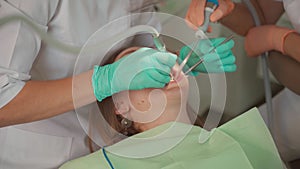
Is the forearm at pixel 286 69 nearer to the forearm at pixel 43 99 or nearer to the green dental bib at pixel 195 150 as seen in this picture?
the green dental bib at pixel 195 150

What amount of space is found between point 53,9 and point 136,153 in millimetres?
456

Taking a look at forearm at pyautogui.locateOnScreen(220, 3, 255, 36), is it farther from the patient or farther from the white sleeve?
the white sleeve

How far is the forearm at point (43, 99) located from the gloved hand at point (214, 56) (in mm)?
346

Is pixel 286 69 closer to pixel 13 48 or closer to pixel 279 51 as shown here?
pixel 279 51

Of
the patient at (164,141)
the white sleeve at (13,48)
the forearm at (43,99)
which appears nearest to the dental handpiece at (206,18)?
the patient at (164,141)

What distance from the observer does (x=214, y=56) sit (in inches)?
50.0

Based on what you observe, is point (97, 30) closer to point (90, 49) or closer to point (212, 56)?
point (90, 49)

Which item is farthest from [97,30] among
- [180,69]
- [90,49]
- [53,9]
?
[180,69]

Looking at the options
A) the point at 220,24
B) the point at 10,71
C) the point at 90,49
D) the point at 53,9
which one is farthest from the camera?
the point at 220,24

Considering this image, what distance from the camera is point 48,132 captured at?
4.51 ft

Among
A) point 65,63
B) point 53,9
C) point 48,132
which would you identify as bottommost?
point 48,132

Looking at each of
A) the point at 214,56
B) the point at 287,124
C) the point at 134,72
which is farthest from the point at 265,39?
the point at 134,72

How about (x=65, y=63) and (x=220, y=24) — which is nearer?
(x=65, y=63)

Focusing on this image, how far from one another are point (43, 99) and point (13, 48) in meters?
0.15
